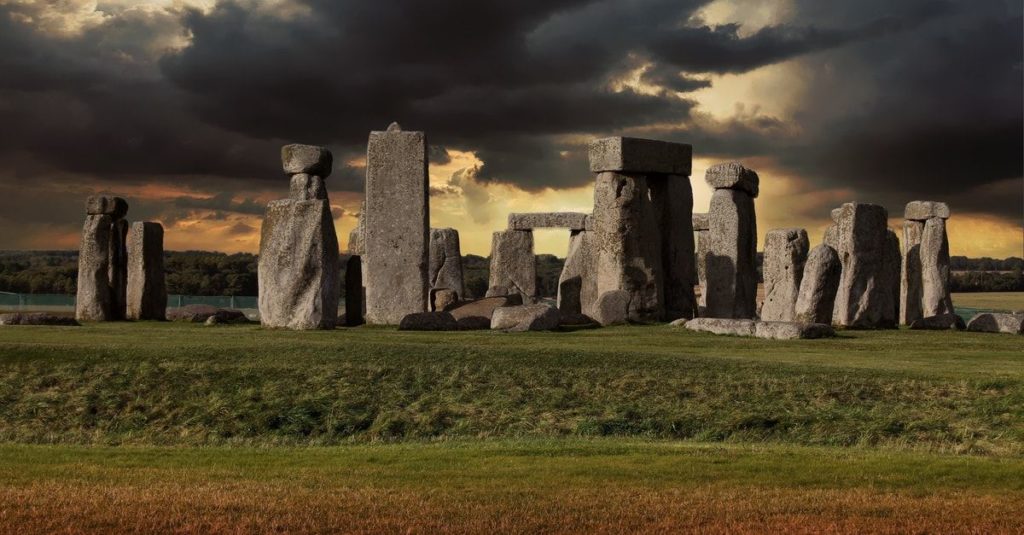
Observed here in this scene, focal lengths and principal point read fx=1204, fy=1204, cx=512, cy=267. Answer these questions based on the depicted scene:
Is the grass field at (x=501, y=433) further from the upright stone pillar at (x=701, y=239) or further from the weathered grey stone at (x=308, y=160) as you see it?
the upright stone pillar at (x=701, y=239)

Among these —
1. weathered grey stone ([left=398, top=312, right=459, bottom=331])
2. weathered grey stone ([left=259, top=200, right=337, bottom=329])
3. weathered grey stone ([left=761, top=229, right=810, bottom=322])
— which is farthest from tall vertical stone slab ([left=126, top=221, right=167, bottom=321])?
weathered grey stone ([left=761, top=229, right=810, bottom=322])

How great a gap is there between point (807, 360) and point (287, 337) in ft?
26.7

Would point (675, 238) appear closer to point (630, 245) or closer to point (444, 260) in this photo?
point (630, 245)

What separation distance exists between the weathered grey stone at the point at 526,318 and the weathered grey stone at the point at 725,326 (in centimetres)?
271

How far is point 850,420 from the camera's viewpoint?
13844 mm

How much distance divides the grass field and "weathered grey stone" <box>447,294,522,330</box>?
1.90 m

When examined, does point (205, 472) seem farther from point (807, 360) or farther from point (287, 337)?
point (807, 360)

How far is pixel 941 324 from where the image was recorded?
26359mm

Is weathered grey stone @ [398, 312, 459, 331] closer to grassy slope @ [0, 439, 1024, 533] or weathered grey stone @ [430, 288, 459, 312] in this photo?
weathered grey stone @ [430, 288, 459, 312]

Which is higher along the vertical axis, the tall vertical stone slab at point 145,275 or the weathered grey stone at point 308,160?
the weathered grey stone at point 308,160

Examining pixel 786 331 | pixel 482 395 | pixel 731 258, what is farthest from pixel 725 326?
pixel 482 395

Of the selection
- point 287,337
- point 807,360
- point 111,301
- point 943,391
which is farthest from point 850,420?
point 111,301

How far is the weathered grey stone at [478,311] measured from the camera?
2303 cm

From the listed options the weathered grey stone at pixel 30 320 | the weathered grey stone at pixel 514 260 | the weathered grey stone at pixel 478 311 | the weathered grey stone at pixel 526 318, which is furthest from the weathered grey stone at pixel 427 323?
the weathered grey stone at pixel 514 260
